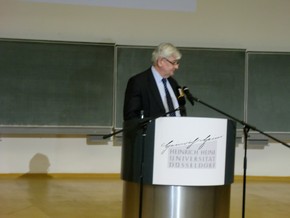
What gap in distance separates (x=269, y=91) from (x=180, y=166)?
4.11 m

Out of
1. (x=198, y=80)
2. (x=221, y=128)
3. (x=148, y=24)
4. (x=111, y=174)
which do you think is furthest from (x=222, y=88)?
(x=221, y=128)

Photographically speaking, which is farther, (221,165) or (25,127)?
(25,127)

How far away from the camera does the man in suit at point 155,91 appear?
246 cm

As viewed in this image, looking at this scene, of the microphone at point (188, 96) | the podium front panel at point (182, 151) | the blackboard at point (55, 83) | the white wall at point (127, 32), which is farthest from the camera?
the white wall at point (127, 32)

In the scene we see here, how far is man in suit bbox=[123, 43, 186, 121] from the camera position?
2.46 meters

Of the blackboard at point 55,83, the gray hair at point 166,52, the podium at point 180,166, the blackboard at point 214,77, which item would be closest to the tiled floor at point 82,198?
the blackboard at point 55,83

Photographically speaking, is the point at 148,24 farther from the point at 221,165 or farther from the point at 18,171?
the point at 221,165

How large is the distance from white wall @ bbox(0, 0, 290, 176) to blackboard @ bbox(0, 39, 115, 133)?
208 millimetres

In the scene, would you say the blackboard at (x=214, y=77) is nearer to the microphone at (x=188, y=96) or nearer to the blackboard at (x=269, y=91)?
the blackboard at (x=269, y=91)

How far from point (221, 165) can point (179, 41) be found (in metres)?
3.85

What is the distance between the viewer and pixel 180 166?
6.90 ft

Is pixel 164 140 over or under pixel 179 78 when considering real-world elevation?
under

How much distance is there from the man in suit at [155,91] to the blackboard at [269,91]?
352 cm

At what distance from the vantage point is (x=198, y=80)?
575 cm
